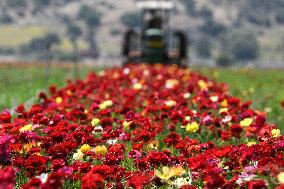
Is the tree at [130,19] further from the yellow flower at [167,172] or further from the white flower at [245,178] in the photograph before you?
the yellow flower at [167,172]

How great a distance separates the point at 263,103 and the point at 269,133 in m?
8.22

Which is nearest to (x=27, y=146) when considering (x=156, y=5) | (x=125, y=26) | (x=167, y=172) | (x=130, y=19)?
(x=167, y=172)

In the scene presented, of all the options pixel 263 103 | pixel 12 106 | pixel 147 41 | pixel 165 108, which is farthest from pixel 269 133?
pixel 147 41

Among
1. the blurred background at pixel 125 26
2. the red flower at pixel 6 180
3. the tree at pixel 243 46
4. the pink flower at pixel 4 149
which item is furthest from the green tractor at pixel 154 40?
the tree at pixel 243 46

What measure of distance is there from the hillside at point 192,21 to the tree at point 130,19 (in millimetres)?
1345

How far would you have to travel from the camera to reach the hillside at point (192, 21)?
5472 inches

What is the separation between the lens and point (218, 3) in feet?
607

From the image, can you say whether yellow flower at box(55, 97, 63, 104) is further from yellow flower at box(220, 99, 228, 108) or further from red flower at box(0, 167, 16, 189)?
red flower at box(0, 167, 16, 189)

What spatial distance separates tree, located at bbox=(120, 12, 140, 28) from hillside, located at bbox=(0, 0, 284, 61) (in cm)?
135

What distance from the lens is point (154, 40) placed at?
885 inches

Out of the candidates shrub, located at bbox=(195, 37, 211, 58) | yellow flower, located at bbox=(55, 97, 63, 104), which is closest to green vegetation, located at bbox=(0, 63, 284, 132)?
yellow flower, located at bbox=(55, 97, 63, 104)

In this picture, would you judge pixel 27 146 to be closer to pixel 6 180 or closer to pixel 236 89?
pixel 6 180

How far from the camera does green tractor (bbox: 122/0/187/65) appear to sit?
71.9ft

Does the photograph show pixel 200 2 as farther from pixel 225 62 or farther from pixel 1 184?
pixel 1 184
